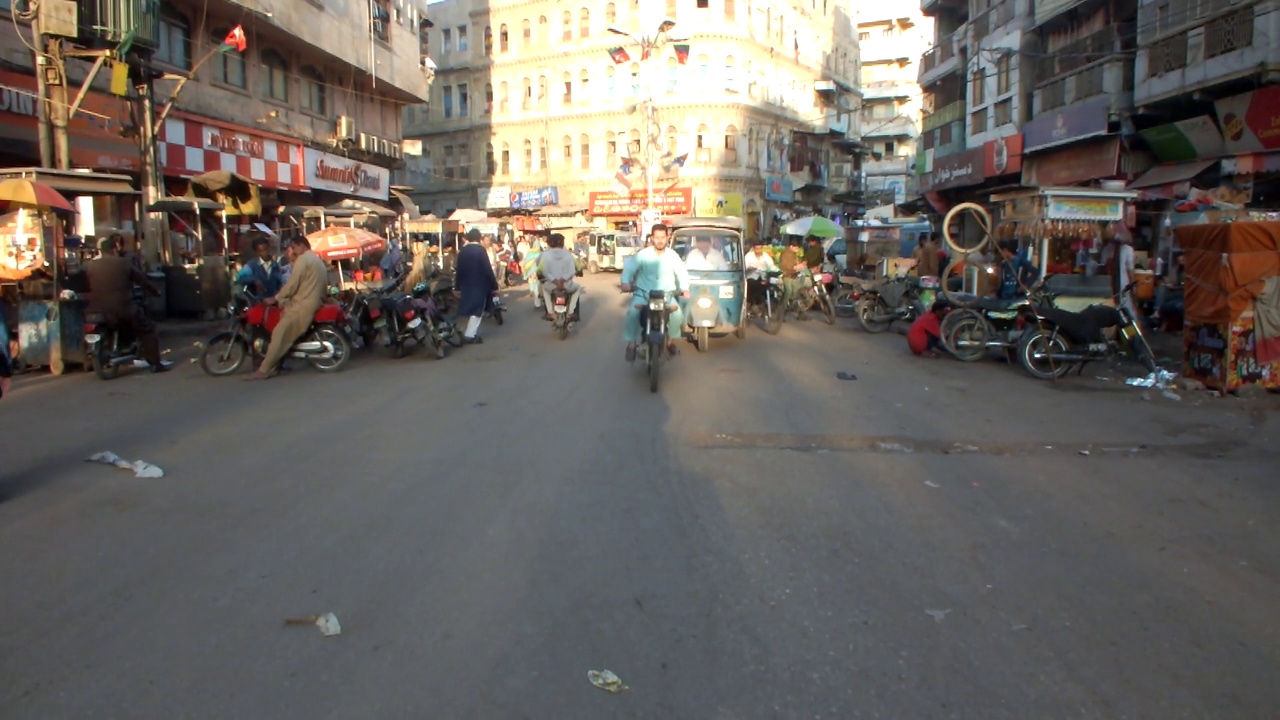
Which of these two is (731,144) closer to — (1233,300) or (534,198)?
(534,198)

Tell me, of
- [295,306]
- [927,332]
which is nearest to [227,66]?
[295,306]

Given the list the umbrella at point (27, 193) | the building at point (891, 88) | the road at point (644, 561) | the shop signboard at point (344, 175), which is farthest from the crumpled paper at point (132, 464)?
the building at point (891, 88)

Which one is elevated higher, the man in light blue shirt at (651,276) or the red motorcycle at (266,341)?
the man in light blue shirt at (651,276)

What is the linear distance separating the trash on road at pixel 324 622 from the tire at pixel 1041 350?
31.8ft

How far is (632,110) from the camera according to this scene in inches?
2237

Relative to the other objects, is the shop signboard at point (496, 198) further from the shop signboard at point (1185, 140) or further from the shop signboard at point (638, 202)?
the shop signboard at point (1185, 140)

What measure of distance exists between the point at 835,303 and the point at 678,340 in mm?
6364

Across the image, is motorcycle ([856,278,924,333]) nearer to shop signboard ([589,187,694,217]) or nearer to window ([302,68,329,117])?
window ([302,68,329,117])

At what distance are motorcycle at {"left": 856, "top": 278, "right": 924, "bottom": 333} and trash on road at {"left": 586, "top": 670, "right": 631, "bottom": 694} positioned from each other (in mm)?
14884

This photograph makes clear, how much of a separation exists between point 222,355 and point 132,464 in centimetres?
530

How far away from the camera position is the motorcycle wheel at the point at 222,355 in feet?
39.2

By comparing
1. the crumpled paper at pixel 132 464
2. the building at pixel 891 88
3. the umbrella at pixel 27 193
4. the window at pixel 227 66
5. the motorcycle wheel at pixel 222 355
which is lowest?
the crumpled paper at pixel 132 464

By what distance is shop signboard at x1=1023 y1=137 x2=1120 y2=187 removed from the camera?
22891mm

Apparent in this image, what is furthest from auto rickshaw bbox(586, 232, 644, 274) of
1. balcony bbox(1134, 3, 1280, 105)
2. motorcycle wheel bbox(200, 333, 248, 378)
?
motorcycle wheel bbox(200, 333, 248, 378)
